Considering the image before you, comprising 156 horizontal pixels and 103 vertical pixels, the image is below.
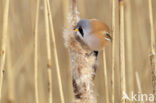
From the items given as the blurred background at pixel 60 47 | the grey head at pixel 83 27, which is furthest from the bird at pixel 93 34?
the blurred background at pixel 60 47

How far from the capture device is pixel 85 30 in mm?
771

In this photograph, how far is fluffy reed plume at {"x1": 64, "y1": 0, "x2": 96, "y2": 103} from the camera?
2.62ft

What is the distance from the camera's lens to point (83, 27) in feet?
2.47

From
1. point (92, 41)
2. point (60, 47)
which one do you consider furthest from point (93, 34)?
point (60, 47)

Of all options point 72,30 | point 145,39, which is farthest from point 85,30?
point 145,39

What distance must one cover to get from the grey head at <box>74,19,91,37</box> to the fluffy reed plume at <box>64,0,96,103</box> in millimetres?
40

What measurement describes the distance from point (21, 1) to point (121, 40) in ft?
3.45

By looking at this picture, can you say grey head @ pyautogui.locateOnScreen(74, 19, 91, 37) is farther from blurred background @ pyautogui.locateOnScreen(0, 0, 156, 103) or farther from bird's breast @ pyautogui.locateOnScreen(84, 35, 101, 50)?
blurred background @ pyautogui.locateOnScreen(0, 0, 156, 103)

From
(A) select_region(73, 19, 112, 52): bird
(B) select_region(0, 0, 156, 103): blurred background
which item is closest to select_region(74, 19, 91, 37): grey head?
(A) select_region(73, 19, 112, 52): bird

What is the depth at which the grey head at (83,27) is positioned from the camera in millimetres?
746

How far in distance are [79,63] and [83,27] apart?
134 millimetres

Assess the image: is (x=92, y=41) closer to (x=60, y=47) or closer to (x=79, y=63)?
(x=79, y=63)

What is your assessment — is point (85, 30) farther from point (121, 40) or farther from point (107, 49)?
point (107, 49)

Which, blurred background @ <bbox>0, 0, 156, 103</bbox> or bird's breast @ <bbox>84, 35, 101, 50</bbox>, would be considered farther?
blurred background @ <bbox>0, 0, 156, 103</bbox>
